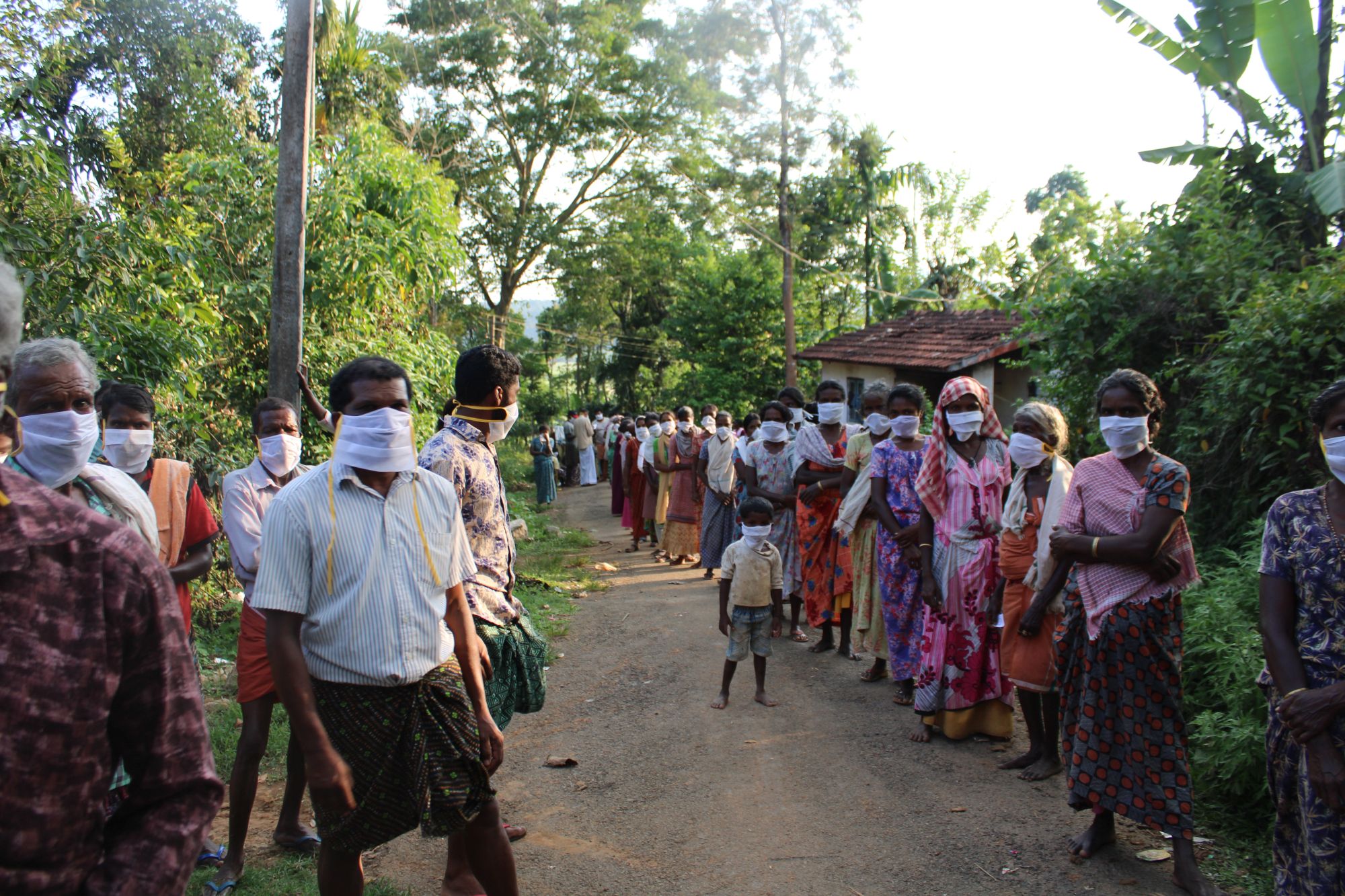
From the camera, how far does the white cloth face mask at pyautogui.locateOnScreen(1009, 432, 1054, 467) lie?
16.3 feet

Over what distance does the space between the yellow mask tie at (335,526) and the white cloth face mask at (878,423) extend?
4657 millimetres

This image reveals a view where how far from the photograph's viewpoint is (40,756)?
1.38m

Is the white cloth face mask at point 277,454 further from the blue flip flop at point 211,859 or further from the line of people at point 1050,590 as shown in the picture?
the line of people at point 1050,590

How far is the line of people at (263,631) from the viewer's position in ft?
4.63

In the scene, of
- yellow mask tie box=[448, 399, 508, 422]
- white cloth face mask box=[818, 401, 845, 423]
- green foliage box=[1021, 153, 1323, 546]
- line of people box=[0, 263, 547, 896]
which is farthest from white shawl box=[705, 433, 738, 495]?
yellow mask tie box=[448, 399, 508, 422]

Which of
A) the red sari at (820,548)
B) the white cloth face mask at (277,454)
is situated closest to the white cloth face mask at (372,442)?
the white cloth face mask at (277,454)

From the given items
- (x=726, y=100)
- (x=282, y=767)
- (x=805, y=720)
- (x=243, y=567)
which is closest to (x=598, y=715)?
(x=805, y=720)

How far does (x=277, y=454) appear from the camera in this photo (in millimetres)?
4273

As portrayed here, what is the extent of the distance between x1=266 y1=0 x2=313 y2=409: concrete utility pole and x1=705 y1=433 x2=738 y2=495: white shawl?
4472 millimetres

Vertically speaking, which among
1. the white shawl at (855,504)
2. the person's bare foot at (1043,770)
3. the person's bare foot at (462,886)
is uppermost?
the white shawl at (855,504)

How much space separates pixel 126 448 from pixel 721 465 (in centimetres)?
683

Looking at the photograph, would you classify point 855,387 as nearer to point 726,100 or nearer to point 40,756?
point 726,100

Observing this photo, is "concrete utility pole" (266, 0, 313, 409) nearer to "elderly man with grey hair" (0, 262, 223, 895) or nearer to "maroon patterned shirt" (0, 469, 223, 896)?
"elderly man with grey hair" (0, 262, 223, 895)

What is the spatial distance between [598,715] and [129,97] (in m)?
15.8
